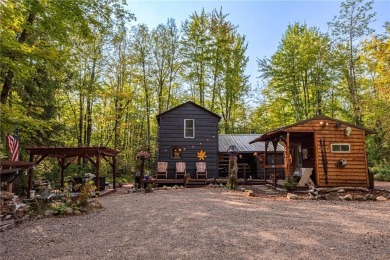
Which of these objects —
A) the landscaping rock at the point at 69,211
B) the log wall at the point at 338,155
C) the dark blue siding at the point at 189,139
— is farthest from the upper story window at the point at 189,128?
the landscaping rock at the point at 69,211

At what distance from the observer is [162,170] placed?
15570 mm

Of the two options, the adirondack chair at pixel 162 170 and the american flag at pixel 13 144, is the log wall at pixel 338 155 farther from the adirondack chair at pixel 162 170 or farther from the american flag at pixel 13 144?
the american flag at pixel 13 144

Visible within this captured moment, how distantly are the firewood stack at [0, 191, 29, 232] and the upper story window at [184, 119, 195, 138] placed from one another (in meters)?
11.0

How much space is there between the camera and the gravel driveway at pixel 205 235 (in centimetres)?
384

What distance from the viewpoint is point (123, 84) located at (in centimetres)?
2197

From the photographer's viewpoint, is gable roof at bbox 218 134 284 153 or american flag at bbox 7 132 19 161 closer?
american flag at bbox 7 132 19 161

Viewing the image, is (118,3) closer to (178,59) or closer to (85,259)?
(85,259)

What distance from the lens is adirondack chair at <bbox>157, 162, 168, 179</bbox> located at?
51.0 ft

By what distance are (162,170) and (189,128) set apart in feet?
10.7

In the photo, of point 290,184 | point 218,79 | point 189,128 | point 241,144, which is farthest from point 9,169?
point 218,79

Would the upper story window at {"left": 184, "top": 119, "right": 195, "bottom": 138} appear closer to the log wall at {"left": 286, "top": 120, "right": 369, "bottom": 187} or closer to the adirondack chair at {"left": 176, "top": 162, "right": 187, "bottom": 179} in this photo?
the adirondack chair at {"left": 176, "top": 162, "right": 187, "bottom": 179}

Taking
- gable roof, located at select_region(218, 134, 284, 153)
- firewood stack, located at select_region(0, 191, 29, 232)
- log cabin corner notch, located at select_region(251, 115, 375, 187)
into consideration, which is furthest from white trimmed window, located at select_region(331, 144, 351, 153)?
firewood stack, located at select_region(0, 191, 29, 232)

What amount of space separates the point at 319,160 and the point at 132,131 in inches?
793

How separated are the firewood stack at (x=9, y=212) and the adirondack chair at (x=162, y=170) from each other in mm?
9263
